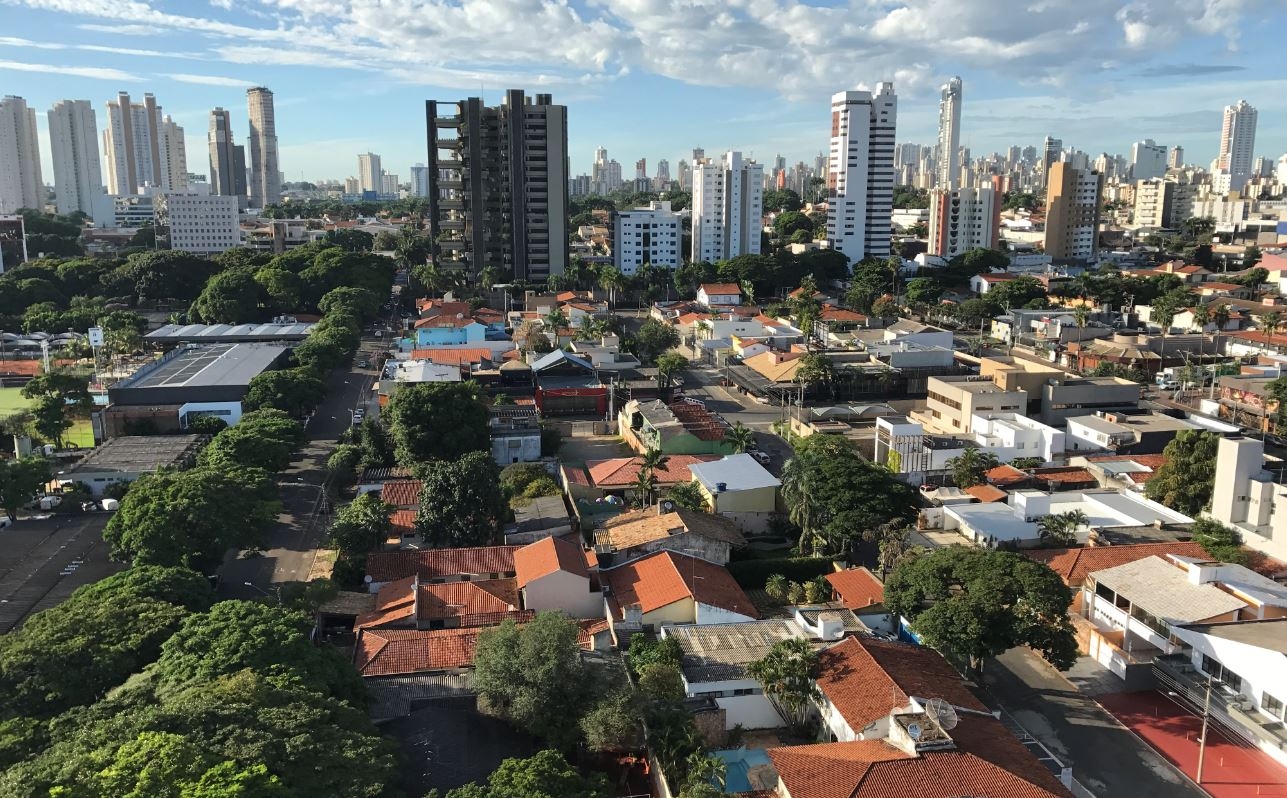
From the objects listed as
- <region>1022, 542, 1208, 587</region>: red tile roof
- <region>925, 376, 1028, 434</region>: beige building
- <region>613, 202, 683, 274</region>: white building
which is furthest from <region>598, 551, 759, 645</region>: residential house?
<region>613, 202, 683, 274</region>: white building

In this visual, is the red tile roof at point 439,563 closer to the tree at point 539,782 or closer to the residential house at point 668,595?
the residential house at point 668,595

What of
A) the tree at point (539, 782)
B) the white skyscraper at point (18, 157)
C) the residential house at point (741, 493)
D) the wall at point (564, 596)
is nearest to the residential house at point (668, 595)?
the wall at point (564, 596)

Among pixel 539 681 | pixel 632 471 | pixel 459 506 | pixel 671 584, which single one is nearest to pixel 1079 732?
pixel 671 584

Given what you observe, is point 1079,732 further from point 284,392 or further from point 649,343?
point 649,343

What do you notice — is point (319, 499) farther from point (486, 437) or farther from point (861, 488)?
point (861, 488)

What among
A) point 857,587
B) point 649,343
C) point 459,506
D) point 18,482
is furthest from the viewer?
point 649,343

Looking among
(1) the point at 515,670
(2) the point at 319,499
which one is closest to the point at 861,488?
(1) the point at 515,670
